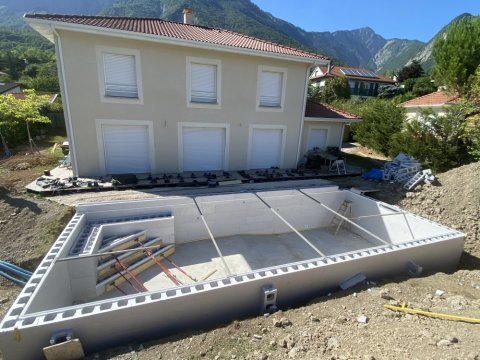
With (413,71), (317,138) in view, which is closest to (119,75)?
(317,138)

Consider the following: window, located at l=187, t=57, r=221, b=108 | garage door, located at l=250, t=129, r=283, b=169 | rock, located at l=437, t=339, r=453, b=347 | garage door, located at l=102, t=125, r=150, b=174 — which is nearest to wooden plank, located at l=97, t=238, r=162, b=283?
garage door, located at l=102, t=125, r=150, b=174

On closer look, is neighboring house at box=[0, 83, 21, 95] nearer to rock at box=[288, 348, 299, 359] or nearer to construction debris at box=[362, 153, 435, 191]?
construction debris at box=[362, 153, 435, 191]

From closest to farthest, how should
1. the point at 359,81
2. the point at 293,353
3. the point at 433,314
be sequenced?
the point at 293,353, the point at 433,314, the point at 359,81

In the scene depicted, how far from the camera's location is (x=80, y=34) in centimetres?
879

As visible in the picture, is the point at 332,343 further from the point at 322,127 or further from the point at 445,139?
the point at 445,139

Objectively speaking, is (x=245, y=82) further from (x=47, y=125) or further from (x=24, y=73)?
(x=24, y=73)

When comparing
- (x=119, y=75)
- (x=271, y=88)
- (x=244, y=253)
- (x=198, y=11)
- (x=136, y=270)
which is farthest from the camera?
(x=198, y=11)

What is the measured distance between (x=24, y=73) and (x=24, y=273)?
67.1m

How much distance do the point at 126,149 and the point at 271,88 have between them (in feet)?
24.1

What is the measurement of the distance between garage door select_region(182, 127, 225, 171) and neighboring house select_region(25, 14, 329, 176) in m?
0.05

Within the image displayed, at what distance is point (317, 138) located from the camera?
48.9ft

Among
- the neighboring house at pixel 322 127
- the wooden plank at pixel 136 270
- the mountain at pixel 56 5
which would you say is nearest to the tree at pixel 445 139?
the neighboring house at pixel 322 127

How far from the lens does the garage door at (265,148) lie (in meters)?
12.7

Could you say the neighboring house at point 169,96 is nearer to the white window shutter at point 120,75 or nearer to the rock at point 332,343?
the white window shutter at point 120,75
